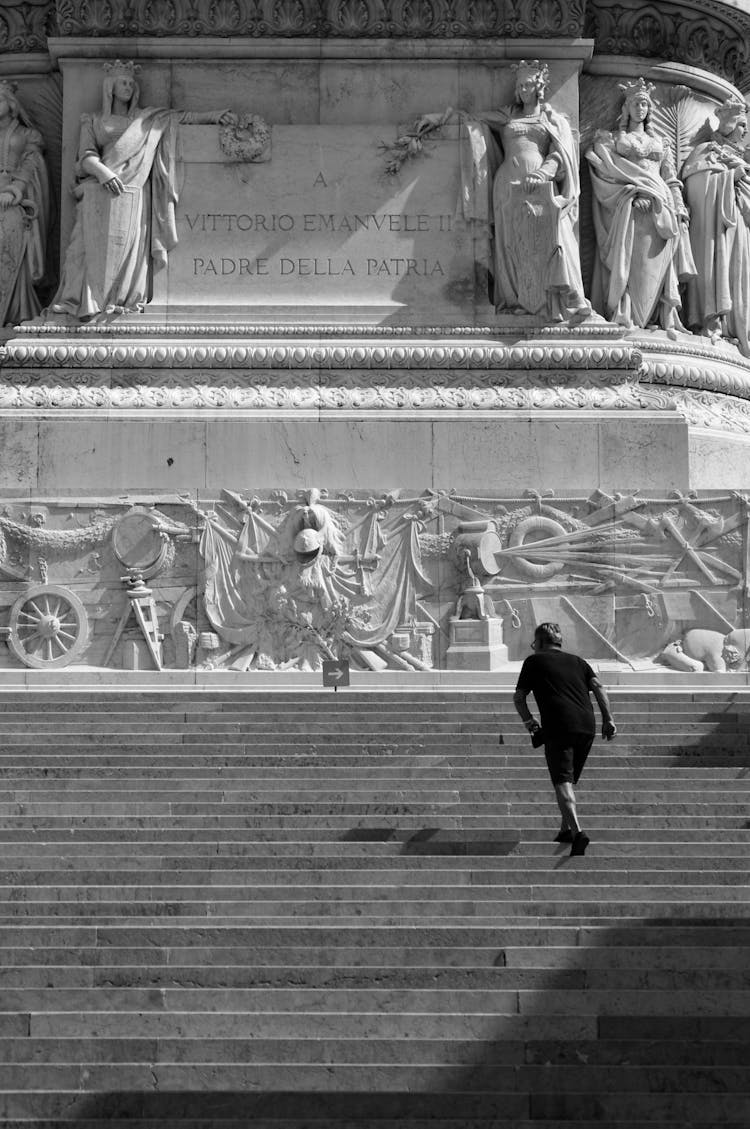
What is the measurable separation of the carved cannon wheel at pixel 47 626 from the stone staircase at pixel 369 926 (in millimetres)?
3019

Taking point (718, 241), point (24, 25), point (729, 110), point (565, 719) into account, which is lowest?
point (565, 719)

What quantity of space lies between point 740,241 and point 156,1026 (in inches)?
641

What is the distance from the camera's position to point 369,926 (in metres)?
14.9

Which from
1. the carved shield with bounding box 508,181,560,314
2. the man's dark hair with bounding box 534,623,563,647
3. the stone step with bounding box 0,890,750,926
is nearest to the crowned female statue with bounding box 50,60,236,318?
the carved shield with bounding box 508,181,560,314

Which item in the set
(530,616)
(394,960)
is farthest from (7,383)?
(394,960)

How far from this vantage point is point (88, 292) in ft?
83.6

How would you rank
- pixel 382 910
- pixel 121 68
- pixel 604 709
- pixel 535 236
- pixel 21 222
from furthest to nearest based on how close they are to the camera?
pixel 21 222 < pixel 121 68 < pixel 535 236 < pixel 604 709 < pixel 382 910

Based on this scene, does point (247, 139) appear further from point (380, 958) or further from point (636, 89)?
point (380, 958)

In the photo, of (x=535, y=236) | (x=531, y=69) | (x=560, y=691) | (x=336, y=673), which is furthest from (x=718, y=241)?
(x=560, y=691)

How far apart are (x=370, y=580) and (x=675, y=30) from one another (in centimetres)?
823

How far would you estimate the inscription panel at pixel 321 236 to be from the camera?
2550cm

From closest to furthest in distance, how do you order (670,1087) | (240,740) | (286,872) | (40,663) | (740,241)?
(670,1087), (286,872), (240,740), (40,663), (740,241)

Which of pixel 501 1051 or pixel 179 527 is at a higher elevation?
pixel 179 527

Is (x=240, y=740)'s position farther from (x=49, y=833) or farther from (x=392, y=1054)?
(x=392, y=1054)
